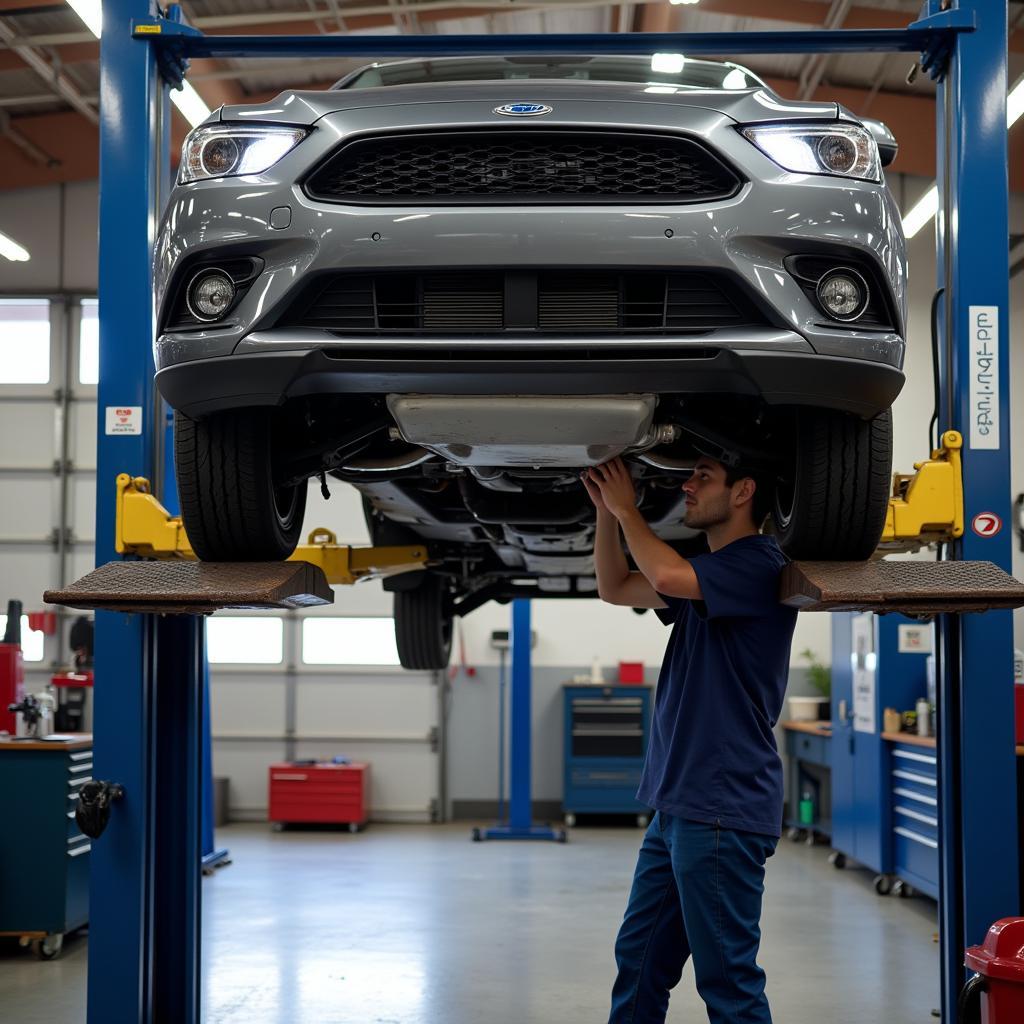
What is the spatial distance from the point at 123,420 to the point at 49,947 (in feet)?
11.1

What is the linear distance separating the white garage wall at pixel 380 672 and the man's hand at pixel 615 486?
8543 millimetres

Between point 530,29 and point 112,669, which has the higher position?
point 530,29

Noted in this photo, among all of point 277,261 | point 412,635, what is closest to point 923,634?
point 412,635

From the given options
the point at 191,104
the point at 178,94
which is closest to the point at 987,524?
the point at 178,94

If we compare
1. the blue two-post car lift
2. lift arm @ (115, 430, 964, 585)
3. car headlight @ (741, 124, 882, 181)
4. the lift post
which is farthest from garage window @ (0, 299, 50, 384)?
car headlight @ (741, 124, 882, 181)

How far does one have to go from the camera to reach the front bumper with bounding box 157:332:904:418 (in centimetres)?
202

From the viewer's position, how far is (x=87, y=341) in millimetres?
11875

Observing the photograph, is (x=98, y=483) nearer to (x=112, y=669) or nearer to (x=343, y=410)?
(x=112, y=669)

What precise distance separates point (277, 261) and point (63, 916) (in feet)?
14.4

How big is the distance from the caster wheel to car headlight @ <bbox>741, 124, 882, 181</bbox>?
4.98 m

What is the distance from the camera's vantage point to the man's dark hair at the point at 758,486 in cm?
252

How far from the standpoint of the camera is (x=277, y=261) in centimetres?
206

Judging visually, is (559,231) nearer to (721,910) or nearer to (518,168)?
(518,168)

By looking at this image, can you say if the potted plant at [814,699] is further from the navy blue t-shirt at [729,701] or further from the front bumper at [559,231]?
the front bumper at [559,231]
